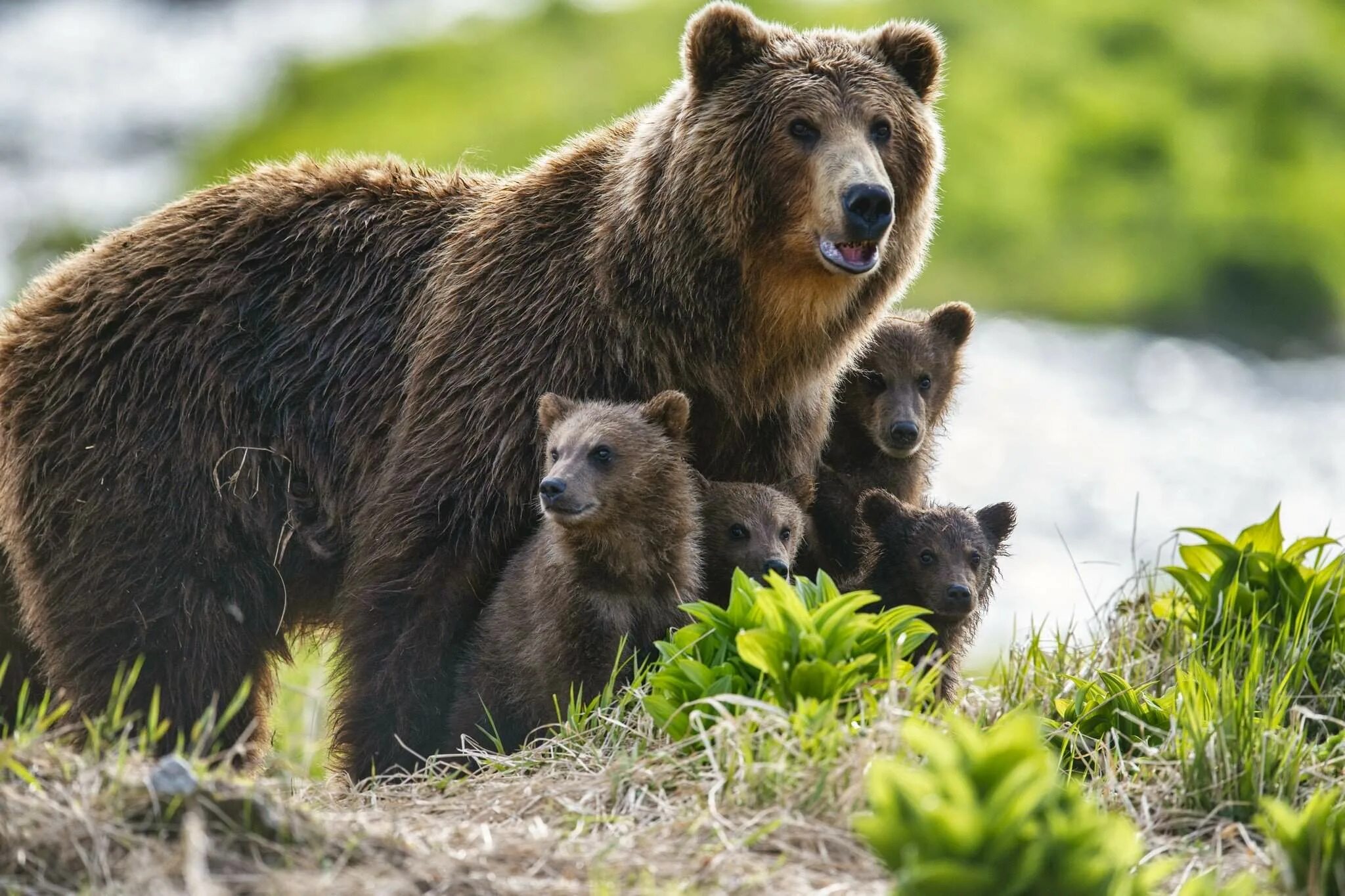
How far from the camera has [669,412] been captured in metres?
6.89

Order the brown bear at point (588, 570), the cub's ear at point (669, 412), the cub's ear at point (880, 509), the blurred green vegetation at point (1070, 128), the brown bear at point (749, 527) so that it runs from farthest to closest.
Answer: the blurred green vegetation at point (1070, 128) < the cub's ear at point (880, 509) < the brown bear at point (749, 527) < the cub's ear at point (669, 412) < the brown bear at point (588, 570)

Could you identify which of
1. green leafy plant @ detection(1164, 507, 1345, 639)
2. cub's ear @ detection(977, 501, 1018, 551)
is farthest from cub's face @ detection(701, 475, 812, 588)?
green leafy plant @ detection(1164, 507, 1345, 639)

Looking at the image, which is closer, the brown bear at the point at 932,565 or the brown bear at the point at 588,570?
the brown bear at the point at 588,570

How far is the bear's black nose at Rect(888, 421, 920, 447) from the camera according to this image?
7.71 m

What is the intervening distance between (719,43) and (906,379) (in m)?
1.81

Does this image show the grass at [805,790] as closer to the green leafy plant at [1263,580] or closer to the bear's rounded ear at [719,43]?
the green leafy plant at [1263,580]

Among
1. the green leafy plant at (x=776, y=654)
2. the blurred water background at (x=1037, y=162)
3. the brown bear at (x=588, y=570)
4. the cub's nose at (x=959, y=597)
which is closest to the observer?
the green leafy plant at (x=776, y=654)

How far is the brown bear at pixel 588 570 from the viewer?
6570 millimetres

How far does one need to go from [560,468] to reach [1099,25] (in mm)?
25348

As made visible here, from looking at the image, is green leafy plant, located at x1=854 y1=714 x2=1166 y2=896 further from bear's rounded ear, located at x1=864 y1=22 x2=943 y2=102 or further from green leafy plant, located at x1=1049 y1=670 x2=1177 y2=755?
bear's rounded ear, located at x1=864 y1=22 x2=943 y2=102

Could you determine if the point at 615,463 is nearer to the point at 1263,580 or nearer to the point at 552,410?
the point at 552,410

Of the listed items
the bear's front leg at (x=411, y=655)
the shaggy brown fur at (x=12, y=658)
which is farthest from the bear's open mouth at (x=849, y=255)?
the shaggy brown fur at (x=12, y=658)

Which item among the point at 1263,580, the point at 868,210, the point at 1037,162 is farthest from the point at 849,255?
the point at 1037,162

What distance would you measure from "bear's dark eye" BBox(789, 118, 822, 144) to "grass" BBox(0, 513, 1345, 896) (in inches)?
75.5
